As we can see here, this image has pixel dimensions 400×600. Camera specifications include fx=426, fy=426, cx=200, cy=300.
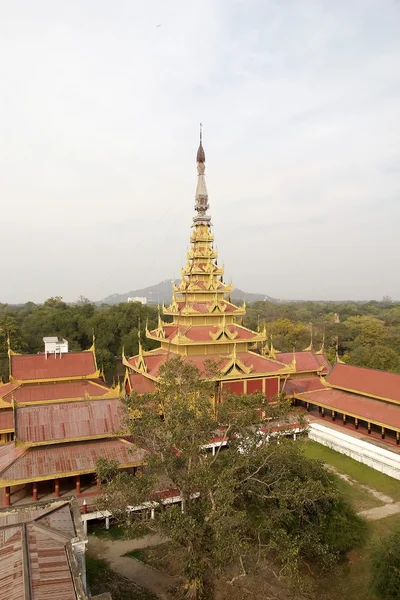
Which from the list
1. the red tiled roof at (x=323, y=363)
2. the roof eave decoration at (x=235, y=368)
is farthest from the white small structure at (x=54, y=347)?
the red tiled roof at (x=323, y=363)

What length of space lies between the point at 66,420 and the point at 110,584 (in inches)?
258

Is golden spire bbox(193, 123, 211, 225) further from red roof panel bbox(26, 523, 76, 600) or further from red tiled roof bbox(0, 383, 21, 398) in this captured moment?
red roof panel bbox(26, 523, 76, 600)

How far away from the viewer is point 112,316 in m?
56.2

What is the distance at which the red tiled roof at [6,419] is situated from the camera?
20.7m

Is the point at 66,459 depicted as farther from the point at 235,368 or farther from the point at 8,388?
the point at 235,368

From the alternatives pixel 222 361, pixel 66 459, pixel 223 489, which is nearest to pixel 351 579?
pixel 223 489

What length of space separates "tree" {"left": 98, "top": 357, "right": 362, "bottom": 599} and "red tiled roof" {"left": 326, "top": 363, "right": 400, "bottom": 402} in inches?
378

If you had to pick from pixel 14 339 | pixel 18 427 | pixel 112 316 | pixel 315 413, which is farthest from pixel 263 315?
pixel 18 427

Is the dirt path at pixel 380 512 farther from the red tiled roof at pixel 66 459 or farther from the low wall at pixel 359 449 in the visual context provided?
the red tiled roof at pixel 66 459

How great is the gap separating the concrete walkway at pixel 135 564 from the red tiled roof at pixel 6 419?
25.7 ft

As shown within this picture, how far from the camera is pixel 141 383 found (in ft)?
87.9

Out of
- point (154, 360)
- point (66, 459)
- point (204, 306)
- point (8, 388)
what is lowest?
point (66, 459)

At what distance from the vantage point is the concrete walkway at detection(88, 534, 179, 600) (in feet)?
42.9

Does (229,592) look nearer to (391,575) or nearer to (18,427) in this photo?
(391,575)
